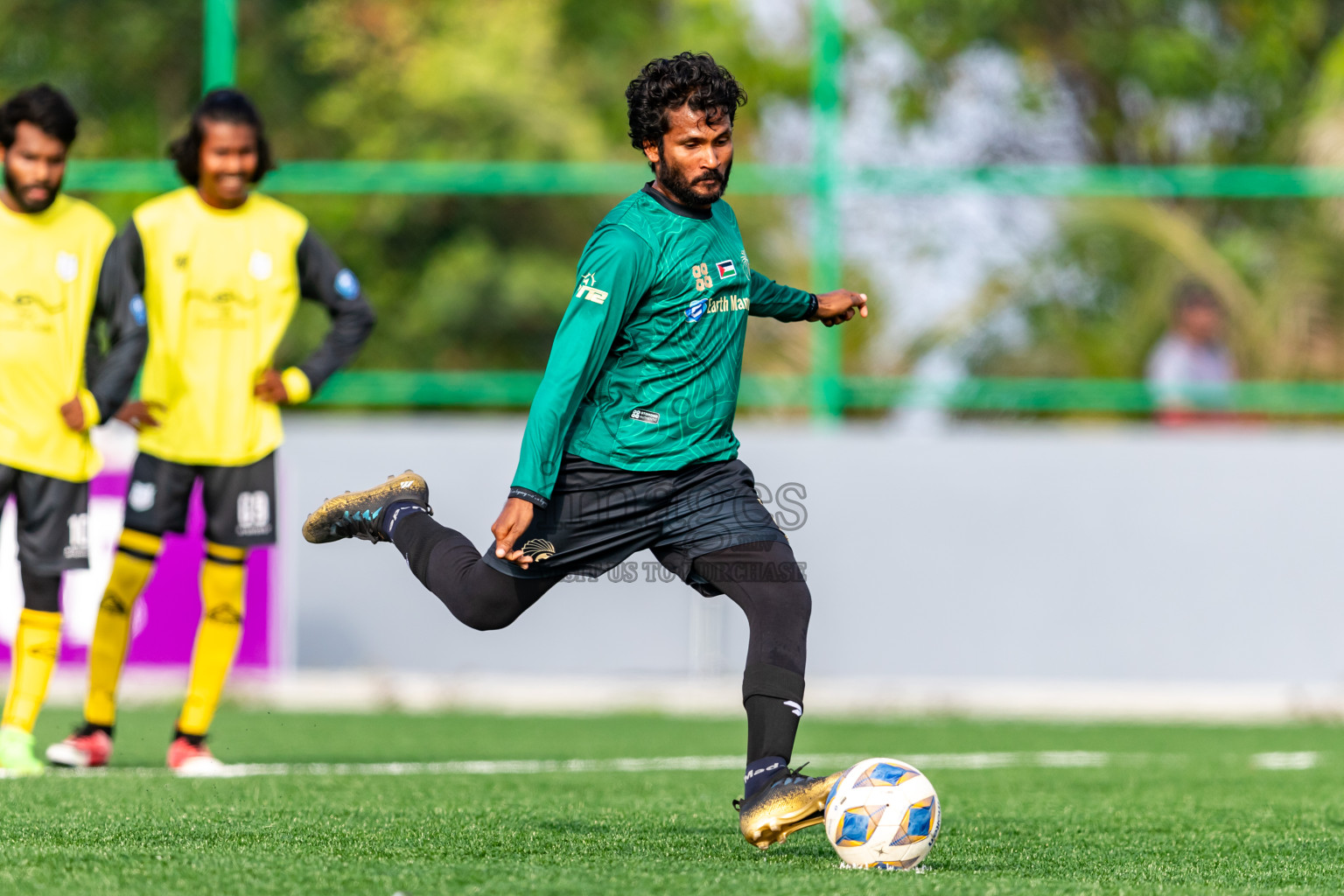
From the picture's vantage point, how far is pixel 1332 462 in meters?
9.84

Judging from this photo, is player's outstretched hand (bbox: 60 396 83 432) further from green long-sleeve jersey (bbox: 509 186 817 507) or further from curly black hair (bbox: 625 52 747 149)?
curly black hair (bbox: 625 52 747 149)

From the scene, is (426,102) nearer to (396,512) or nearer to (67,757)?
(67,757)

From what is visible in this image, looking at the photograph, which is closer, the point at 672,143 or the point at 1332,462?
the point at 672,143

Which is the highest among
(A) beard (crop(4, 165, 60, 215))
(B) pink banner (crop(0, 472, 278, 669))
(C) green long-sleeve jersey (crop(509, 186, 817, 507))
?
(A) beard (crop(4, 165, 60, 215))

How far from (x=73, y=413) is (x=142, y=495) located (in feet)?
1.22

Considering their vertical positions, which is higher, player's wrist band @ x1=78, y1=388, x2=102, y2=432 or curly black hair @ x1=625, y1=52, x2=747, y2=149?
curly black hair @ x1=625, y1=52, x2=747, y2=149

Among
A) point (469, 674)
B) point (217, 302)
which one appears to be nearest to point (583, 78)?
point (469, 674)

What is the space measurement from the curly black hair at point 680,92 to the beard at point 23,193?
2.72 meters

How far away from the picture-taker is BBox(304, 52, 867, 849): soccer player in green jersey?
4250mm

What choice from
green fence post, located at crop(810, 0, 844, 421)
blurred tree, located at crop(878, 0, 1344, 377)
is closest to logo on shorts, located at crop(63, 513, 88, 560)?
green fence post, located at crop(810, 0, 844, 421)

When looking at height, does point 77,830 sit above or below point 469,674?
above

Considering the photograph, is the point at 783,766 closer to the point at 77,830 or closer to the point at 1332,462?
the point at 77,830

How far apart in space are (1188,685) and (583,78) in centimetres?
1273

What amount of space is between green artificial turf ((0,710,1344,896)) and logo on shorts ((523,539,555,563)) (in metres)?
0.71
